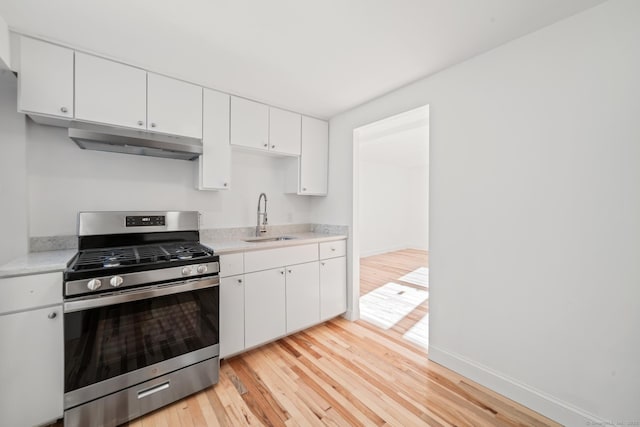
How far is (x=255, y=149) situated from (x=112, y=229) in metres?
1.42

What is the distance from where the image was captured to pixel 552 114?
1576 millimetres

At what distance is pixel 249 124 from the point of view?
2.57 meters

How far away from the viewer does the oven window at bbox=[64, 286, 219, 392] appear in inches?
55.2

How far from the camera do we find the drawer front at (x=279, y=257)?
2.23 m

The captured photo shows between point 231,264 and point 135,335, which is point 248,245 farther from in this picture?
point 135,335

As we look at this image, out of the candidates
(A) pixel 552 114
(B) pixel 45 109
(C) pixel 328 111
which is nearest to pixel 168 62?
(B) pixel 45 109

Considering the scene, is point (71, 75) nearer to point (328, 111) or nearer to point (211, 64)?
point (211, 64)

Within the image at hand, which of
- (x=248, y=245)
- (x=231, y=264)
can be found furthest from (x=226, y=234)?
(x=231, y=264)

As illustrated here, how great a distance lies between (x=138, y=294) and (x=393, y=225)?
6724mm

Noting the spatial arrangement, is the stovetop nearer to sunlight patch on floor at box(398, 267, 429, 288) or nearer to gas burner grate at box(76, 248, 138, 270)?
gas burner grate at box(76, 248, 138, 270)

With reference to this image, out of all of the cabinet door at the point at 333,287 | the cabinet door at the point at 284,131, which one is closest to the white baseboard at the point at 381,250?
the cabinet door at the point at 333,287

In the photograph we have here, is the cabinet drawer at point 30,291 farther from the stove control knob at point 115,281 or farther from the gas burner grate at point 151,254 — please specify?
the gas burner grate at point 151,254

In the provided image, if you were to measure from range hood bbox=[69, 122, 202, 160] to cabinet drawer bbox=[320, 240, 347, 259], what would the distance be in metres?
1.53

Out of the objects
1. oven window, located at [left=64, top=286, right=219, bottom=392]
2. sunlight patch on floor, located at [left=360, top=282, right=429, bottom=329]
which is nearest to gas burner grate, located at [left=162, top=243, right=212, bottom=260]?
oven window, located at [left=64, top=286, right=219, bottom=392]
